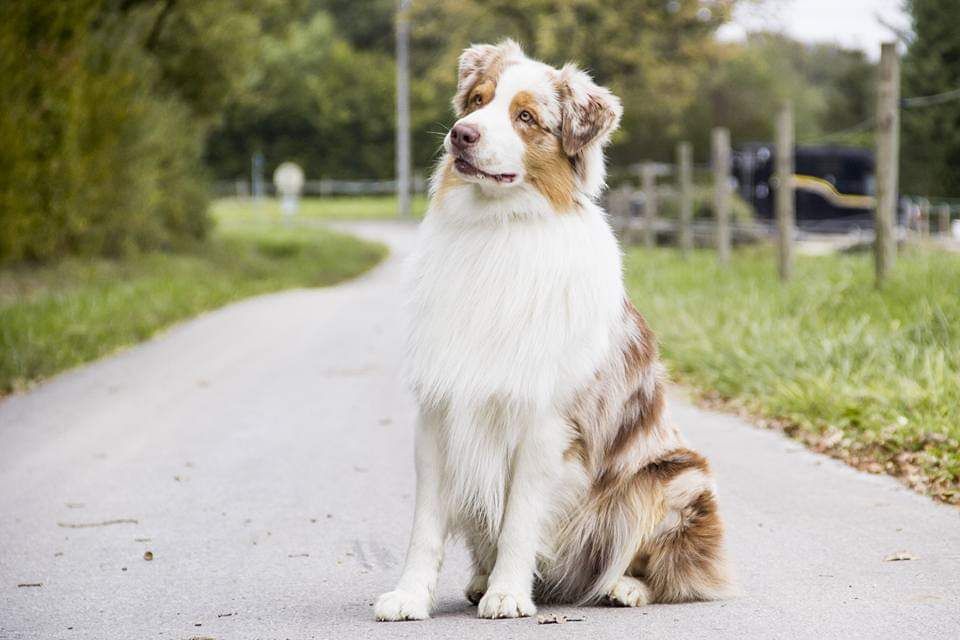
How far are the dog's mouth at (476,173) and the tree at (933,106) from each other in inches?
1182

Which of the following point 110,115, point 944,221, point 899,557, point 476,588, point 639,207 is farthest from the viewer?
point 639,207

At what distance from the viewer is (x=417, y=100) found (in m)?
58.5

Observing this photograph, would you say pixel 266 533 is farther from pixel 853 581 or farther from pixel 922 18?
pixel 922 18

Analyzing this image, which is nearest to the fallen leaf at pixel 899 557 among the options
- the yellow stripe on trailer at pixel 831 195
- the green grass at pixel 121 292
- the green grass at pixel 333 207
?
the green grass at pixel 121 292

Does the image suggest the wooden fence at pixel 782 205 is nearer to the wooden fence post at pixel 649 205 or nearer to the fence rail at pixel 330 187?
the wooden fence post at pixel 649 205

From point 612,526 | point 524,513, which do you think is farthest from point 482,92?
point 612,526

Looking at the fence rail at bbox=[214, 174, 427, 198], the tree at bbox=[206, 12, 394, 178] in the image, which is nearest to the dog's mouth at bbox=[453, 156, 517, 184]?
the fence rail at bbox=[214, 174, 427, 198]

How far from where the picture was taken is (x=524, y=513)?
4.73 m

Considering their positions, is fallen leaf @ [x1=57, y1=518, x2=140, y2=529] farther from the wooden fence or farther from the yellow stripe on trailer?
the yellow stripe on trailer

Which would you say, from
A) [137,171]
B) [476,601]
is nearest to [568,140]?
[476,601]

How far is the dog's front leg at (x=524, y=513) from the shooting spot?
4711 mm

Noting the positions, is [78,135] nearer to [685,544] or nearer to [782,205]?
[782,205]

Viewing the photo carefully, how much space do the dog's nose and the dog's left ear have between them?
1.23ft

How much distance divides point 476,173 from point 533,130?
273 mm
